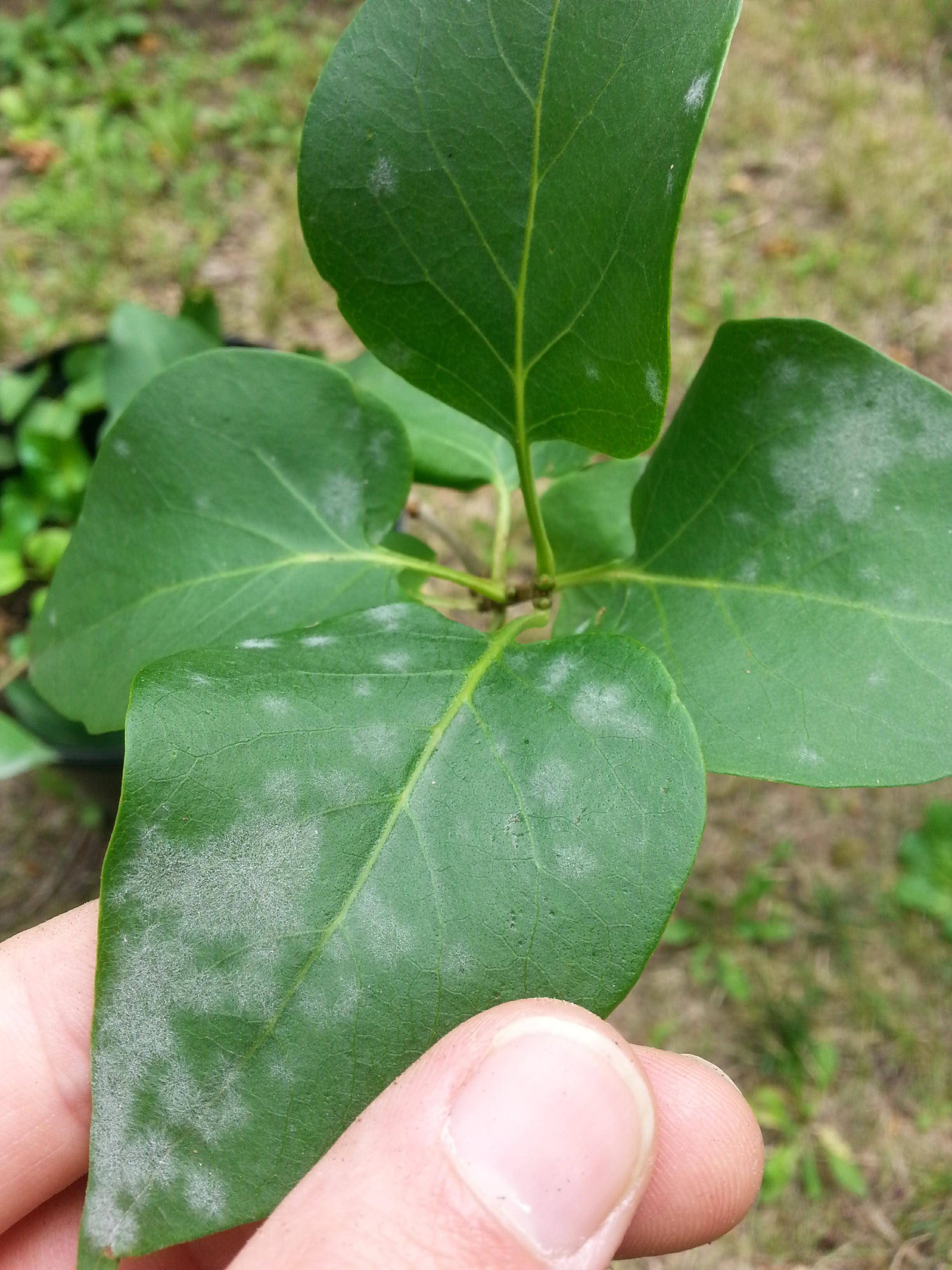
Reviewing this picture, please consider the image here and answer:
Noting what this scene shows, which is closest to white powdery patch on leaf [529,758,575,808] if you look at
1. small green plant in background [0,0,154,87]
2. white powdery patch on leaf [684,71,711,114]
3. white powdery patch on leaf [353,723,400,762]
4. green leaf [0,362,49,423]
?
white powdery patch on leaf [353,723,400,762]

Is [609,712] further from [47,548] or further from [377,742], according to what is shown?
[47,548]

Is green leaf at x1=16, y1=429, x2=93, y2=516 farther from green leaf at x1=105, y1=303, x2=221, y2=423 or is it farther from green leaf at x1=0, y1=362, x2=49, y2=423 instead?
green leaf at x1=105, y1=303, x2=221, y2=423

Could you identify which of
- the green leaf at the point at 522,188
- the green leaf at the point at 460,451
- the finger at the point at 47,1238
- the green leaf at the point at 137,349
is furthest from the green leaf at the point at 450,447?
the finger at the point at 47,1238

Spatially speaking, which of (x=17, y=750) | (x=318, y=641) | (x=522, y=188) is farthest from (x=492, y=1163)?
(x=17, y=750)

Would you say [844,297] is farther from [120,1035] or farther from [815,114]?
[120,1035]

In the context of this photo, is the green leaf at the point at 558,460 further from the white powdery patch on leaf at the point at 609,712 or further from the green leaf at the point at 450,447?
the white powdery patch on leaf at the point at 609,712
